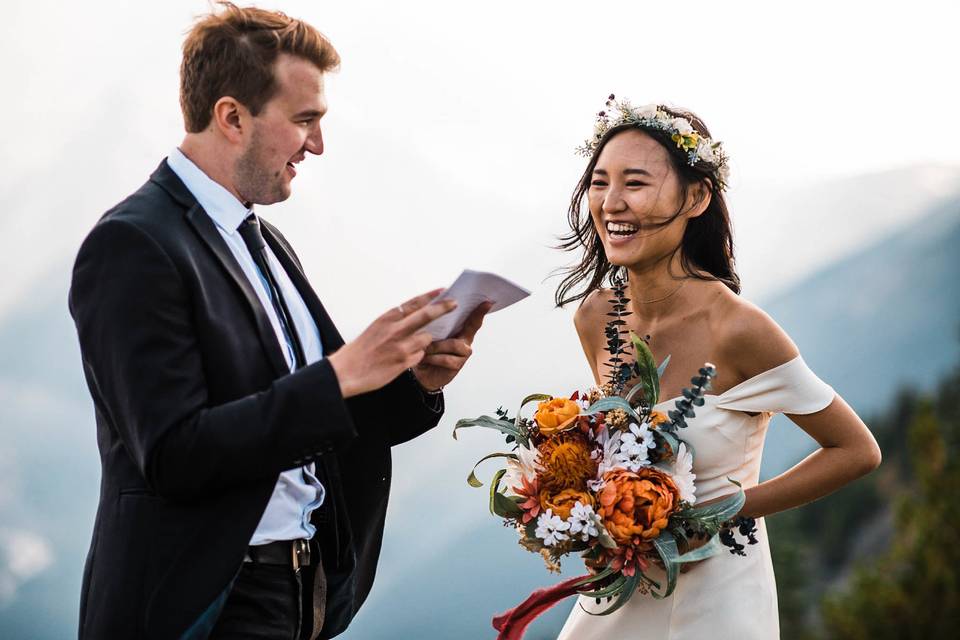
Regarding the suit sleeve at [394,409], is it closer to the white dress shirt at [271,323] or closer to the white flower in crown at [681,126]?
the white dress shirt at [271,323]

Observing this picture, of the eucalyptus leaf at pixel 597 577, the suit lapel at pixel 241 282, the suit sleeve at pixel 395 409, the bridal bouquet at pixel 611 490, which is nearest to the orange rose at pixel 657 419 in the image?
the bridal bouquet at pixel 611 490

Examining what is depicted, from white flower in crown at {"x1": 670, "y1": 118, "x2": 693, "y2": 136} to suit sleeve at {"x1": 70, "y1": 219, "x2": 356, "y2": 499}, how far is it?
1.54 meters

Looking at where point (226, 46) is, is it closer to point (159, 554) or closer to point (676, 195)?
point (159, 554)

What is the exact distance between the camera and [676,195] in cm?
316

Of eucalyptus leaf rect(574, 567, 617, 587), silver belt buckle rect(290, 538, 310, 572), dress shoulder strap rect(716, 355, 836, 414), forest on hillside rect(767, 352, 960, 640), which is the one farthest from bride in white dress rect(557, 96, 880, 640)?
forest on hillside rect(767, 352, 960, 640)

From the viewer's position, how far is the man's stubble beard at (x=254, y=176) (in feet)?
8.06

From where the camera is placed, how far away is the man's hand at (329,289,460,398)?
83.2 inches

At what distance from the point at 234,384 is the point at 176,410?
0.20 meters

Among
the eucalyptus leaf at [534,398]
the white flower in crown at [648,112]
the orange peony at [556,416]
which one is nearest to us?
the orange peony at [556,416]

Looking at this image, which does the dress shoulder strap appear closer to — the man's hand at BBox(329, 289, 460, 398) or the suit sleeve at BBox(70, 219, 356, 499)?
the man's hand at BBox(329, 289, 460, 398)

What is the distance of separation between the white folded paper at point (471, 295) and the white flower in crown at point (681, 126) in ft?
3.11

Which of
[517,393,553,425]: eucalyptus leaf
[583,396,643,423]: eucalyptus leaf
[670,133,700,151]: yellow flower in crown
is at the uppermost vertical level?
[670,133,700,151]: yellow flower in crown

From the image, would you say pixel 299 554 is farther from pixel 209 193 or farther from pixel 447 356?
pixel 209 193

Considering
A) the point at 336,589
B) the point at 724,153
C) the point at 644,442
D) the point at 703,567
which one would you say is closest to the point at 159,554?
the point at 336,589
